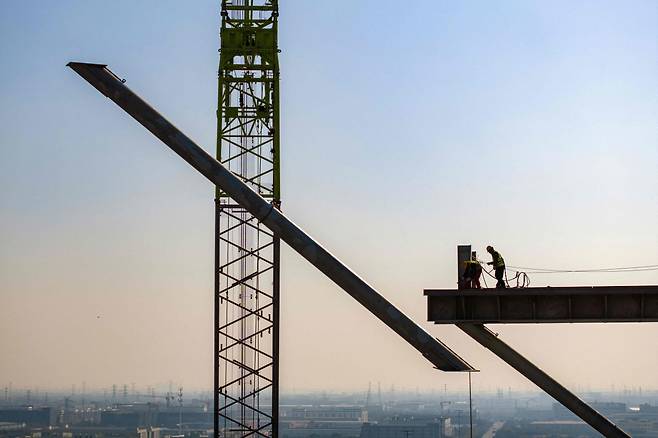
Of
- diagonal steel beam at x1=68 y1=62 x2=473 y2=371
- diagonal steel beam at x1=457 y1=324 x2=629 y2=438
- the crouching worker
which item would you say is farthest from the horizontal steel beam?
diagonal steel beam at x1=68 y1=62 x2=473 y2=371

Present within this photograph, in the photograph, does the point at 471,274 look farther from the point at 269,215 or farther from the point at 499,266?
the point at 269,215

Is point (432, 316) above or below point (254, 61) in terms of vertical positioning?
below

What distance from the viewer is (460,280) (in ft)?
115

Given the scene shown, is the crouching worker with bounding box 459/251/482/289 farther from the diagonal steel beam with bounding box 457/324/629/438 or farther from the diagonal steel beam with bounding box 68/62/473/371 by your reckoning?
the diagonal steel beam with bounding box 68/62/473/371

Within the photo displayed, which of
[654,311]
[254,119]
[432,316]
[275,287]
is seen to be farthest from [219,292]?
[654,311]

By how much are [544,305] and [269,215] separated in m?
8.99

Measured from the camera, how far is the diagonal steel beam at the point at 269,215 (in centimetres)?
3247

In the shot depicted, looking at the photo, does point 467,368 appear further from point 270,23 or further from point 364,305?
point 270,23

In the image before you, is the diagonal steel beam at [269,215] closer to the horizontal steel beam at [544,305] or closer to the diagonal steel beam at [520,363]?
the horizontal steel beam at [544,305]

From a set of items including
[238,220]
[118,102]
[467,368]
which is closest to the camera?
[467,368]

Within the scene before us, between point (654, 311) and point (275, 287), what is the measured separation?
2013cm

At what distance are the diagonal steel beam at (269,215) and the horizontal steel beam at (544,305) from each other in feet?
8.10

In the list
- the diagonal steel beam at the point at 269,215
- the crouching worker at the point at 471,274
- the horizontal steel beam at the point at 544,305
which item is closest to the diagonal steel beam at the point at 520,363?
the horizontal steel beam at the point at 544,305

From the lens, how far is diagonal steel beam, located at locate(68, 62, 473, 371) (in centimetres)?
3247
